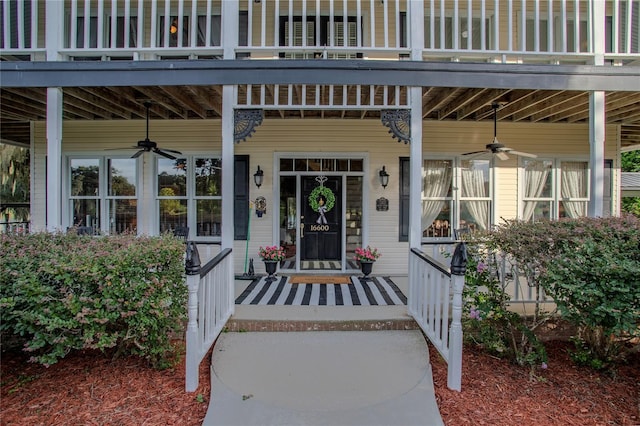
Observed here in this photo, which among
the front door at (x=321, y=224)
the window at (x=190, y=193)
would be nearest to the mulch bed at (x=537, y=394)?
the front door at (x=321, y=224)

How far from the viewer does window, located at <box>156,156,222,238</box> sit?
670 centimetres

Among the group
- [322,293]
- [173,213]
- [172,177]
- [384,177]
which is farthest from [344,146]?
[173,213]

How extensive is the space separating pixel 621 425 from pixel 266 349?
3.03 meters

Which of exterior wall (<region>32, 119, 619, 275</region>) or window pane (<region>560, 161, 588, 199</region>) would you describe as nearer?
exterior wall (<region>32, 119, 619, 275</region>)

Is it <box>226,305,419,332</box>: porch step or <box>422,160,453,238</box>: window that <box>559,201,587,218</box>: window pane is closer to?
<box>422,160,453,238</box>: window

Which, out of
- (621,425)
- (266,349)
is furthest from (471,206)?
(266,349)

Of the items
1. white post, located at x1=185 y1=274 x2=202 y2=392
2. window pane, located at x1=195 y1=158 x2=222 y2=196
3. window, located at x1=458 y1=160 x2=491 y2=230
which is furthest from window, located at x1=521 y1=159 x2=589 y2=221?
white post, located at x1=185 y1=274 x2=202 y2=392

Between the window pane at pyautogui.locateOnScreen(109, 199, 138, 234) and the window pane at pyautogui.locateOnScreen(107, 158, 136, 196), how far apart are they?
0.19 m

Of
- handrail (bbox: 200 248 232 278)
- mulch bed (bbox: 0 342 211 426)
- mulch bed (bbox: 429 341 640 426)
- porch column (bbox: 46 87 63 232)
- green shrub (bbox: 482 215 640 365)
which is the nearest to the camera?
mulch bed (bbox: 0 342 211 426)

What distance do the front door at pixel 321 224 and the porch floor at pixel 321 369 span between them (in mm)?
2320

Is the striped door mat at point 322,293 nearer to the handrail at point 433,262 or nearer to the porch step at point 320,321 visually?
the porch step at point 320,321

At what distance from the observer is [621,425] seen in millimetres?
2730

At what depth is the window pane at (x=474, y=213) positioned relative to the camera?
22.2 ft

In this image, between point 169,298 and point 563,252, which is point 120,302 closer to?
point 169,298
